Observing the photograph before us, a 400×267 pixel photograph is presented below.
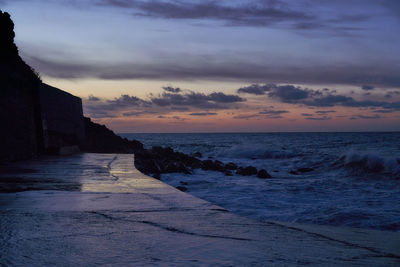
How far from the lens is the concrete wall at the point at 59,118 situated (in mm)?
8516

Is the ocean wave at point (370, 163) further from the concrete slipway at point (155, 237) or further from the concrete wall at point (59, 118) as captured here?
the concrete slipway at point (155, 237)

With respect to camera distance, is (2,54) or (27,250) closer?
(27,250)

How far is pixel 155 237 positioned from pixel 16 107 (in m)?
6.23

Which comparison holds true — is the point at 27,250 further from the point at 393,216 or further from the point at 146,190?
the point at 393,216

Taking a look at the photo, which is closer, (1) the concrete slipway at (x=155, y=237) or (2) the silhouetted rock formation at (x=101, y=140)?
(1) the concrete slipway at (x=155, y=237)

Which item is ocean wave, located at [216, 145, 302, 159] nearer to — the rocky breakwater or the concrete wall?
the rocky breakwater

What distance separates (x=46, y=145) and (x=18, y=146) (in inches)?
56.3

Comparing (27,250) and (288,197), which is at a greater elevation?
(27,250)

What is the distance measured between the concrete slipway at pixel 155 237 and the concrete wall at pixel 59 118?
5784 millimetres

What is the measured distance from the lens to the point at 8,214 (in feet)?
7.68

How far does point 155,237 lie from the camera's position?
6.29 ft

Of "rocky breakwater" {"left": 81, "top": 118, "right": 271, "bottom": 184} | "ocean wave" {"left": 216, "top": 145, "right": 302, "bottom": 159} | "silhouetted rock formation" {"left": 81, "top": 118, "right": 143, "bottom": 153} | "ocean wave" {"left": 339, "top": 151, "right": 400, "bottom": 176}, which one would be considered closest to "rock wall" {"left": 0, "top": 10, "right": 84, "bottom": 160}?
"rocky breakwater" {"left": 81, "top": 118, "right": 271, "bottom": 184}

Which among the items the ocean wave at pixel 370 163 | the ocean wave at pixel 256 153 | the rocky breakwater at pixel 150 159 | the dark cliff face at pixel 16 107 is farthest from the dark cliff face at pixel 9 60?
the ocean wave at pixel 256 153

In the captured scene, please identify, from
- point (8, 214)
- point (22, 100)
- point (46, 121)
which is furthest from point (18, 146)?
point (8, 214)
